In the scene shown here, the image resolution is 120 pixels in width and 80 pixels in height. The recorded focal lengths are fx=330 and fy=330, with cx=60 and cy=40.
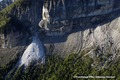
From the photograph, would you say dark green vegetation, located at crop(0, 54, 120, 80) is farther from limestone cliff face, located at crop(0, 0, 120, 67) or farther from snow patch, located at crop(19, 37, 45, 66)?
limestone cliff face, located at crop(0, 0, 120, 67)

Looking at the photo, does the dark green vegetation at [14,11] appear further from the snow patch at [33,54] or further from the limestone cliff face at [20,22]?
the snow patch at [33,54]

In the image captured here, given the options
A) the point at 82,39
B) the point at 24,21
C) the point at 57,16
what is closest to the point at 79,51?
the point at 82,39

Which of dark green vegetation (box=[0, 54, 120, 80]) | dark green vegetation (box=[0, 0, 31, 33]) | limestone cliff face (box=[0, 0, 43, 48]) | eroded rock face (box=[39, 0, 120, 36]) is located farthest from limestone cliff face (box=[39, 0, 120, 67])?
dark green vegetation (box=[0, 0, 31, 33])

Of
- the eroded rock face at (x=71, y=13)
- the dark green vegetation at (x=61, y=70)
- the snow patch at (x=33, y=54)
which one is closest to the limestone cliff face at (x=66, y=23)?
the eroded rock face at (x=71, y=13)

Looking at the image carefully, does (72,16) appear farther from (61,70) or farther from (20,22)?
(61,70)

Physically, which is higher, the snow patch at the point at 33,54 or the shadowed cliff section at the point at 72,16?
the shadowed cliff section at the point at 72,16

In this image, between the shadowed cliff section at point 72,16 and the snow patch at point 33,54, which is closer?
the snow patch at point 33,54

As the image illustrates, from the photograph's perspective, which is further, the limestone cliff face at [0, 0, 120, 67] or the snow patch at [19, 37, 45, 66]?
the limestone cliff face at [0, 0, 120, 67]
